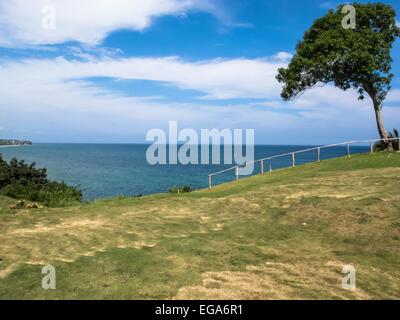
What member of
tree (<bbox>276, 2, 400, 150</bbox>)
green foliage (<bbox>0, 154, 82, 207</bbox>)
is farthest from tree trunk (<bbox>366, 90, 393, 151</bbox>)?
green foliage (<bbox>0, 154, 82, 207</bbox>)

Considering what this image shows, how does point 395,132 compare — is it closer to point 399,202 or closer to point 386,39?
point 386,39

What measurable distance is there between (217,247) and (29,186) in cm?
2019

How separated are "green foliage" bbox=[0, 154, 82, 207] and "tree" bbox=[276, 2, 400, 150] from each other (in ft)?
78.7

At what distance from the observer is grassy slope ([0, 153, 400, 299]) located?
5945mm

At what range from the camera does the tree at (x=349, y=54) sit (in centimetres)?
2842

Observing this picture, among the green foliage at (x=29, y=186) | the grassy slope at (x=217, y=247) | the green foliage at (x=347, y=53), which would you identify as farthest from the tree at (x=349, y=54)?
the green foliage at (x=29, y=186)

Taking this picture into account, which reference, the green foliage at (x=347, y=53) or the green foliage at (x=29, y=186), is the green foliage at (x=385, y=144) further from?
the green foliage at (x=29, y=186)

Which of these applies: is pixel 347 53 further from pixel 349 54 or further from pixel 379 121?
pixel 379 121

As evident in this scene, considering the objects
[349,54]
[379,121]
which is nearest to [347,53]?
[349,54]

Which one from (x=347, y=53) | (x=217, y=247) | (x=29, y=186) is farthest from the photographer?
(x=347, y=53)

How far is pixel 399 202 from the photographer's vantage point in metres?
11.2

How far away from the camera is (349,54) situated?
91.4ft

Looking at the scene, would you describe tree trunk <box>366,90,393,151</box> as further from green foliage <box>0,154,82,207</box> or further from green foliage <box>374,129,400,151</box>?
green foliage <box>0,154,82,207</box>

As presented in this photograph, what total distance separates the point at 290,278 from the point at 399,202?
7206 mm
